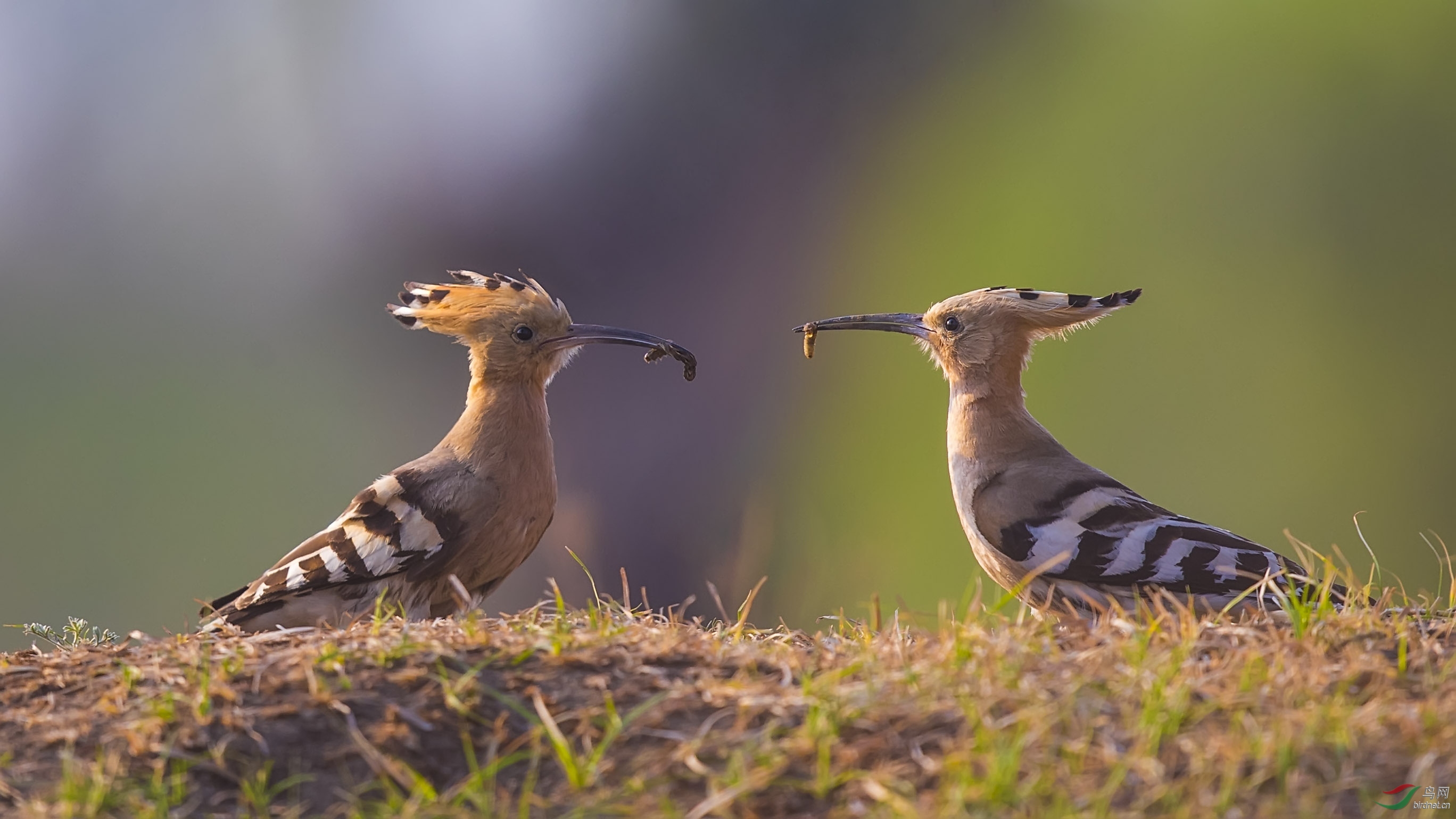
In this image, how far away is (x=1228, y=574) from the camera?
287 cm

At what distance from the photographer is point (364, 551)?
3074mm

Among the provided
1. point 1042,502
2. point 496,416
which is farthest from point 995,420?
point 496,416

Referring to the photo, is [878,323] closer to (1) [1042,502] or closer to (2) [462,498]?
(1) [1042,502]

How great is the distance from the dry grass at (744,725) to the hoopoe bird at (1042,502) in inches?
23.6

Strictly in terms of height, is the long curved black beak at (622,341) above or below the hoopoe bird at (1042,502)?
above

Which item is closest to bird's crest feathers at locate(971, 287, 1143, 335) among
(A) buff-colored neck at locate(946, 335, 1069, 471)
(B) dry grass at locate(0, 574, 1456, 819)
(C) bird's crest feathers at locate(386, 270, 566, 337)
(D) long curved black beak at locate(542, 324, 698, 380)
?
(A) buff-colored neck at locate(946, 335, 1069, 471)

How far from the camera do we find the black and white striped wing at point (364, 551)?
305 centimetres

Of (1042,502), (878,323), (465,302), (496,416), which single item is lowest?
(1042,502)

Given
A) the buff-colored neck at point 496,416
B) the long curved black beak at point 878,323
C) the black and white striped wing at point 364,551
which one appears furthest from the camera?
the long curved black beak at point 878,323

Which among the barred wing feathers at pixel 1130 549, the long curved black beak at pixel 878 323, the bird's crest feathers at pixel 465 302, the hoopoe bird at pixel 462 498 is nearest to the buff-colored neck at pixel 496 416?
the hoopoe bird at pixel 462 498

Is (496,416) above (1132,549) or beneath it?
above

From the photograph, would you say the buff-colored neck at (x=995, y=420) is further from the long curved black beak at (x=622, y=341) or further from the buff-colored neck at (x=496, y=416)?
the buff-colored neck at (x=496, y=416)

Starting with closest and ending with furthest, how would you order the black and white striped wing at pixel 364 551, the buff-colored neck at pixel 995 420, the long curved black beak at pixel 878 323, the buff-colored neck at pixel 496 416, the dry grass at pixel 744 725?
the dry grass at pixel 744 725 → the black and white striped wing at pixel 364 551 → the buff-colored neck at pixel 496 416 → the buff-colored neck at pixel 995 420 → the long curved black beak at pixel 878 323

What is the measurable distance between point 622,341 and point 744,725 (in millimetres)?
2219
